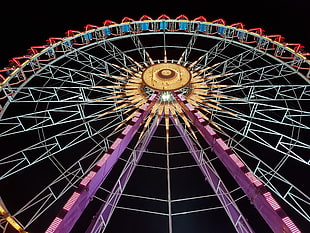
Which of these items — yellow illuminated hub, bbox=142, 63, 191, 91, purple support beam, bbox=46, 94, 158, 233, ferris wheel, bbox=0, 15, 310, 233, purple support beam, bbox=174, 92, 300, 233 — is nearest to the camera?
purple support beam, bbox=174, 92, 300, 233

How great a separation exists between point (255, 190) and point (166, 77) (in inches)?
394

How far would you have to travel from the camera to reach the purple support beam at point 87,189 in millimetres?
11279

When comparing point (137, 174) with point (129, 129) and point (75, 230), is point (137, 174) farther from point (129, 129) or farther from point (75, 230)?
point (129, 129)

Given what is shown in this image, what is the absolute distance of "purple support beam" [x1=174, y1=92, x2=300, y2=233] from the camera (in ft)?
36.4

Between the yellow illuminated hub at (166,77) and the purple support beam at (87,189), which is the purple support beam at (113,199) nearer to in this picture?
the purple support beam at (87,189)

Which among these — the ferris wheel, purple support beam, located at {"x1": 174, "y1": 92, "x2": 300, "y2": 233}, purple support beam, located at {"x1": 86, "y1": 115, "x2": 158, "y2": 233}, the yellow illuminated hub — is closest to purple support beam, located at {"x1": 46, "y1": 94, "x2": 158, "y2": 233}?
the ferris wheel

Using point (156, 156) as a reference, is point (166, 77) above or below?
below

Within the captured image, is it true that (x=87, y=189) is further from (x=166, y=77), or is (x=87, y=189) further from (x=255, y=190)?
(x=166, y=77)

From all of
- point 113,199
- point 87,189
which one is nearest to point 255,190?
point 87,189

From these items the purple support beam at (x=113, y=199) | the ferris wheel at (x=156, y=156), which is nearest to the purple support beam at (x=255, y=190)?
the ferris wheel at (x=156, y=156)

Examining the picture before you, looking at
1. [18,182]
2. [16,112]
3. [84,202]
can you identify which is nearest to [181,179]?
[84,202]

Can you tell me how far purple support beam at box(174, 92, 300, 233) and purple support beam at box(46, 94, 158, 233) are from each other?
4.17 m

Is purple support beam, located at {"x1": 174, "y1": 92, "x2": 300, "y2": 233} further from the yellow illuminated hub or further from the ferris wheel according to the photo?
the yellow illuminated hub

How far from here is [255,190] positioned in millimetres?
12273
